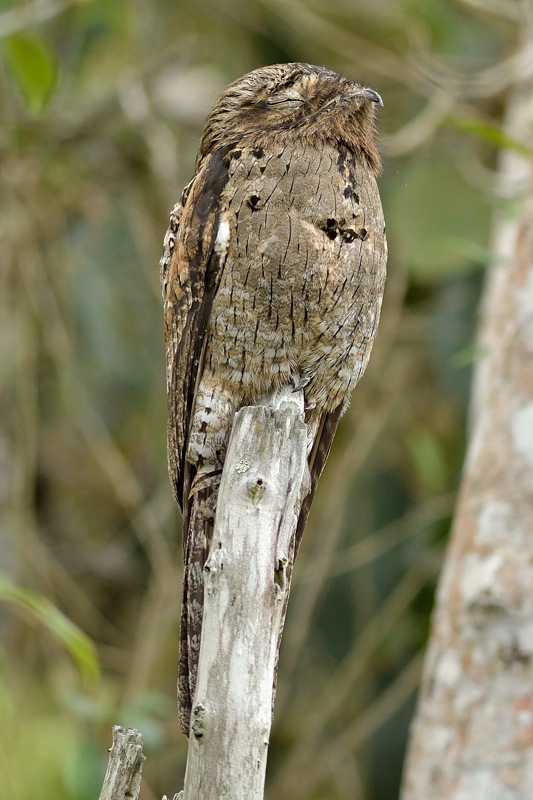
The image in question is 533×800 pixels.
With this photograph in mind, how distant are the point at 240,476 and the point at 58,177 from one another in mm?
3621

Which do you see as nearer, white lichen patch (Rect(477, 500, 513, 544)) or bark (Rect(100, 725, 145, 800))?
bark (Rect(100, 725, 145, 800))

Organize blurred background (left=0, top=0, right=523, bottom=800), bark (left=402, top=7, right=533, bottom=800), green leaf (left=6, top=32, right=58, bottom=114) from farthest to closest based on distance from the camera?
blurred background (left=0, top=0, right=523, bottom=800) → green leaf (left=6, top=32, right=58, bottom=114) → bark (left=402, top=7, right=533, bottom=800)

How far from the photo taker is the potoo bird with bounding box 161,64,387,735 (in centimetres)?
261

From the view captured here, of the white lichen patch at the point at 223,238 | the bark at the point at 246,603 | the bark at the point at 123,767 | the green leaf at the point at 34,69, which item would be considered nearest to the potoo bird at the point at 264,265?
the white lichen patch at the point at 223,238

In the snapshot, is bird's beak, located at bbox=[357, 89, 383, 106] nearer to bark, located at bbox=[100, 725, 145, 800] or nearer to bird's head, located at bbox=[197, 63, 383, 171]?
bird's head, located at bbox=[197, 63, 383, 171]

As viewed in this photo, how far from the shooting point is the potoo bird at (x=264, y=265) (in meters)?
2.61

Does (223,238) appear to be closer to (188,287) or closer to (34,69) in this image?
(188,287)

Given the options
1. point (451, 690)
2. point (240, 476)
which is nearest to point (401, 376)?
point (451, 690)

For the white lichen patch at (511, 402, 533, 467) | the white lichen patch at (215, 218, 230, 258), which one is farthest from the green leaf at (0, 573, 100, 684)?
the white lichen patch at (511, 402, 533, 467)

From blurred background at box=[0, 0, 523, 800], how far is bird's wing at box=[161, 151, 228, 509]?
2.24 m

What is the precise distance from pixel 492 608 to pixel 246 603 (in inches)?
62.7

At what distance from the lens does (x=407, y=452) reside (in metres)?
6.16

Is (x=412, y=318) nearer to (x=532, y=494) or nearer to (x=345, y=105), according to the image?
(x=532, y=494)

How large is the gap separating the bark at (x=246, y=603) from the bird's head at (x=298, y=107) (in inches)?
27.1
